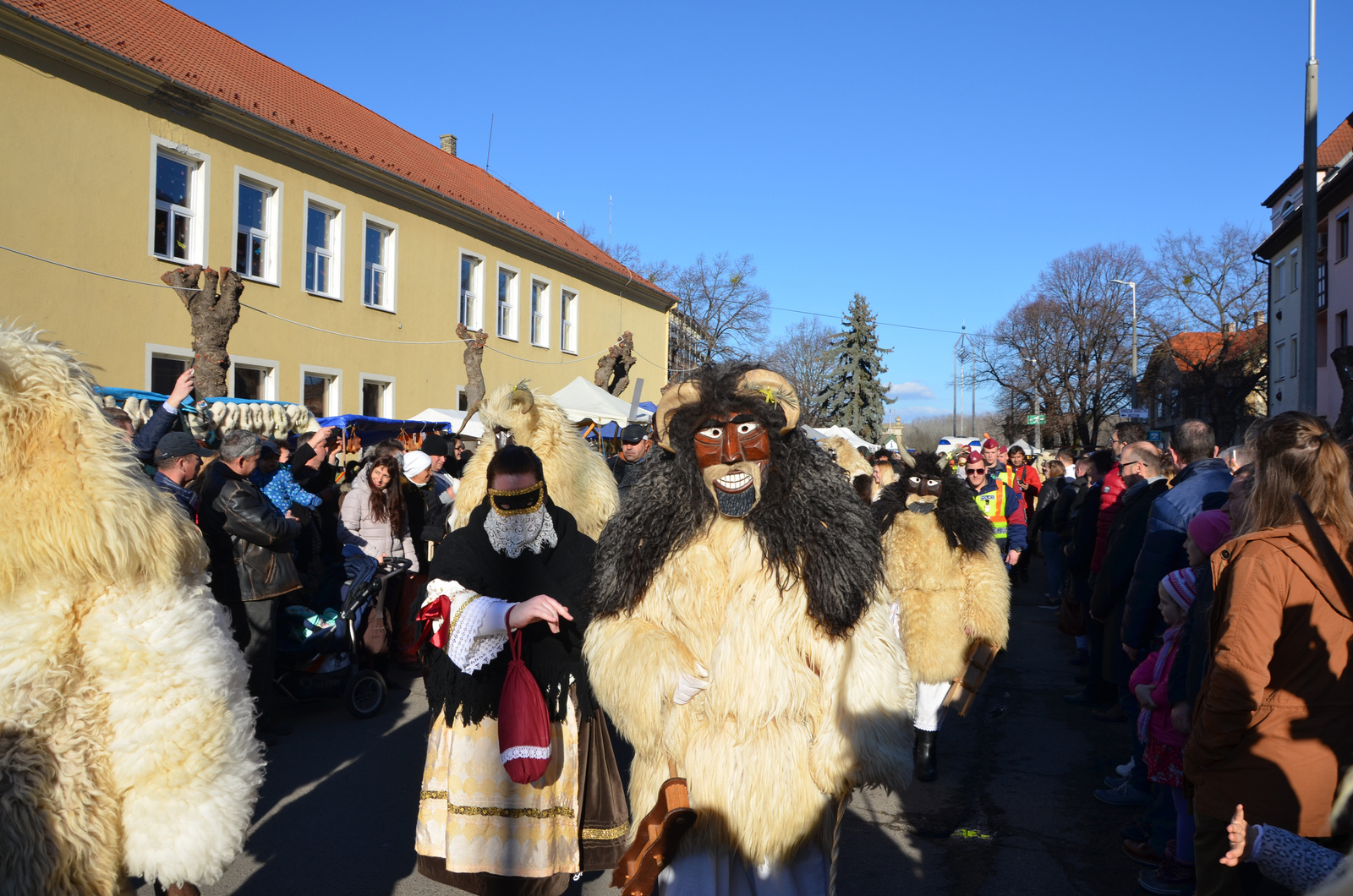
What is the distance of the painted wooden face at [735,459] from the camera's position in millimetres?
2846

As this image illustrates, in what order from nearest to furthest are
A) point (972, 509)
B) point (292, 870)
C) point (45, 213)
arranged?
point (292, 870) → point (972, 509) → point (45, 213)

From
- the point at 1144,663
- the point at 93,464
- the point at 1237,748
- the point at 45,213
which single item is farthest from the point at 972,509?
the point at 45,213

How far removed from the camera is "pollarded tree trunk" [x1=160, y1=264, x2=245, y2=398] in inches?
440

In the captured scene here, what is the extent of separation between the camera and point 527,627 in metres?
3.52

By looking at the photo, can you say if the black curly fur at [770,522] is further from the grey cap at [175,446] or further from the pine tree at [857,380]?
the pine tree at [857,380]

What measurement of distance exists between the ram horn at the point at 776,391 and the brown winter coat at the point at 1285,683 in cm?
137

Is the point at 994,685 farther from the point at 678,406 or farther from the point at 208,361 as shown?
the point at 208,361

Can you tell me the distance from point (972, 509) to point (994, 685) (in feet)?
10.5

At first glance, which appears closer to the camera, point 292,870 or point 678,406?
point 678,406

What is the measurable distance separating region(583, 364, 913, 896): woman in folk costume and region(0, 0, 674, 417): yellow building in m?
7.62

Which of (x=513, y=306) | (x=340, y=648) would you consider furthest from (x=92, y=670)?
(x=513, y=306)

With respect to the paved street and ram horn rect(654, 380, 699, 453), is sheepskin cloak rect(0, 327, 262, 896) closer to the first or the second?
ram horn rect(654, 380, 699, 453)

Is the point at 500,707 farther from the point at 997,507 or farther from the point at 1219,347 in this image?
the point at 1219,347

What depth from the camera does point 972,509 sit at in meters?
5.70
